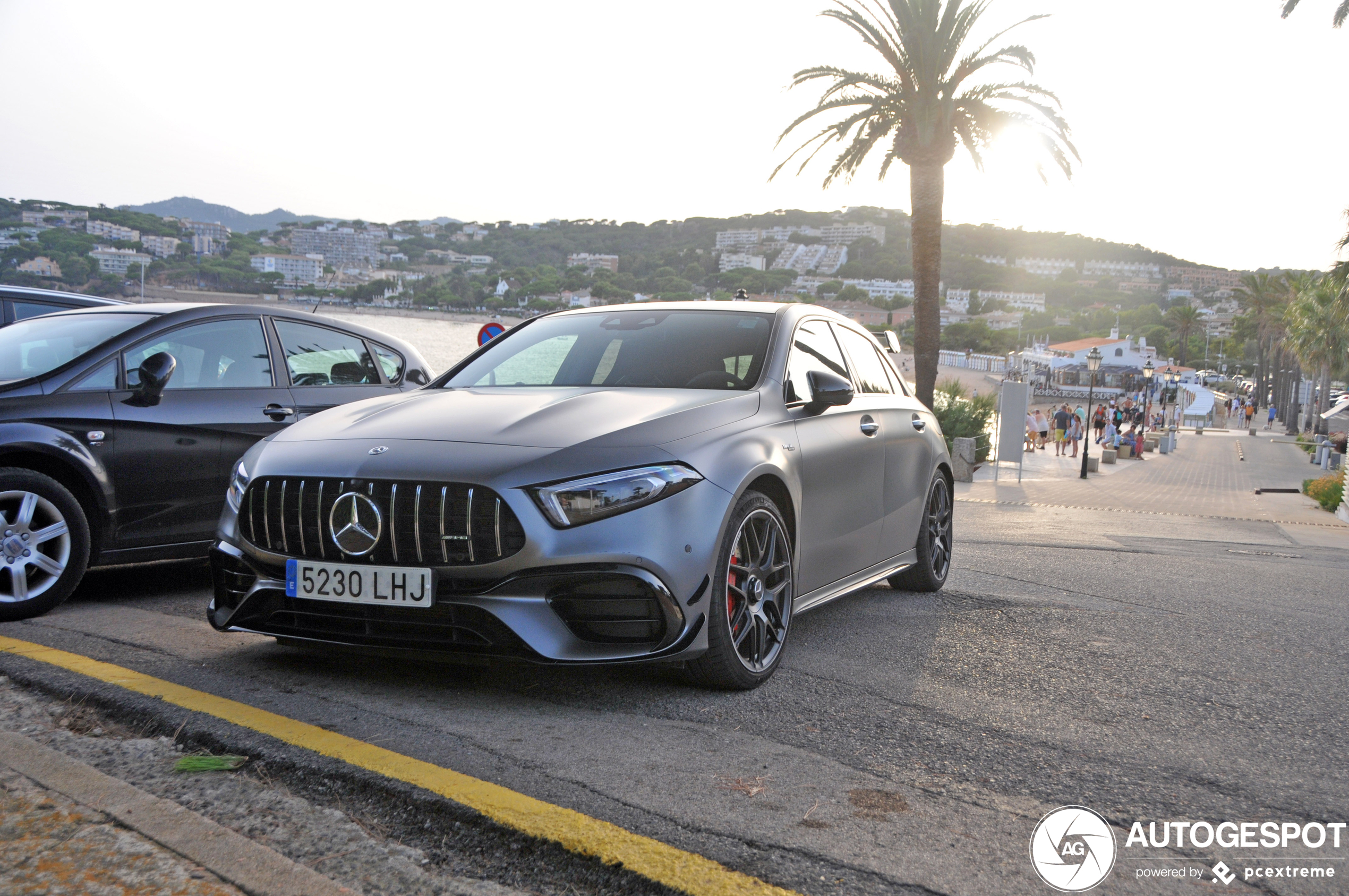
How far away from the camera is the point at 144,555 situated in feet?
17.8

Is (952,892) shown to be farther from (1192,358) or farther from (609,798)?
(1192,358)

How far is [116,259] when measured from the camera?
29.5m

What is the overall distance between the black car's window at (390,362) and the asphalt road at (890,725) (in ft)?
5.70

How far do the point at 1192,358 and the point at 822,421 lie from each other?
213 metres

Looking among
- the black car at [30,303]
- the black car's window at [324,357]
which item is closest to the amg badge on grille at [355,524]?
the black car's window at [324,357]

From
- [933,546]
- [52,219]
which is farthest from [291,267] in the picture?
[933,546]

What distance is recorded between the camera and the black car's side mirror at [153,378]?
537 cm

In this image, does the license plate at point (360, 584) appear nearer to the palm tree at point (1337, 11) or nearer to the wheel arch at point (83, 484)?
the wheel arch at point (83, 484)

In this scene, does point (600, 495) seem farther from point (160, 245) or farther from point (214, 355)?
point (160, 245)

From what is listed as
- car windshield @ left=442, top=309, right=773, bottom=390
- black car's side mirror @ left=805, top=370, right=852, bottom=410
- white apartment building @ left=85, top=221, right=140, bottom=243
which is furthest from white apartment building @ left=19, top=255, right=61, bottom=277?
black car's side mirror @ left=805, top=370, right=852, bottom=410

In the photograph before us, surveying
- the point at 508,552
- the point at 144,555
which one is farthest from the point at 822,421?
the point at 144,555

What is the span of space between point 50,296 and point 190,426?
9.88 feet

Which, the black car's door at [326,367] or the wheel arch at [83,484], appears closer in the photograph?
the wheel arch at [83,484]

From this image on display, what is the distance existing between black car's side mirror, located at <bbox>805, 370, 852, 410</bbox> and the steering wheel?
33 cm
